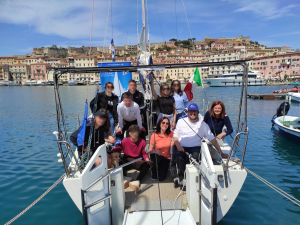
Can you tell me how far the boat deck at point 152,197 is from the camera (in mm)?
3391

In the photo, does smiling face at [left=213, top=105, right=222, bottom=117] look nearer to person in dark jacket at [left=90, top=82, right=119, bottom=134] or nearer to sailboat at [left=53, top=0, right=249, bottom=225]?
sailboat at [left=53, top=0, right=249, bottom=225]

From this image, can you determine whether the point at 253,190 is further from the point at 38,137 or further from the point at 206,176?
the point at 38,137

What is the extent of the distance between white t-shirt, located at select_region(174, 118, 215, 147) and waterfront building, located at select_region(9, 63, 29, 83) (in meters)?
120

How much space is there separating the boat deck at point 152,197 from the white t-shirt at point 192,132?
2.80 ft

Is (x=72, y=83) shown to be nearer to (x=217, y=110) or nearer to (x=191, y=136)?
(x=217, y=110)

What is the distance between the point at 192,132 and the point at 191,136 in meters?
0.08

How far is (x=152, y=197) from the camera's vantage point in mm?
3619

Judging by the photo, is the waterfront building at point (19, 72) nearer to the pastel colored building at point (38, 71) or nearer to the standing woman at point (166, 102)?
the pastel colored building at point (38, 71)

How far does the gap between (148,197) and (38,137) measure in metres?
8.80

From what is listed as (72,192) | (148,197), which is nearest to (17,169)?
(72,192)

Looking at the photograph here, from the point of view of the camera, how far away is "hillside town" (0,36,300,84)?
71.9 m

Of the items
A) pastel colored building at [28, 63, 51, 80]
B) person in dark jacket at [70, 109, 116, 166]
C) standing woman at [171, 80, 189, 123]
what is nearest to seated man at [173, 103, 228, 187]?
person in dark jacket at [70, 109, 116, 166]

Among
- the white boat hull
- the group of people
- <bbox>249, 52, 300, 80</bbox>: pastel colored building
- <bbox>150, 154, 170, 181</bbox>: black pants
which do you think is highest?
<bbox>249, 52, 300, 80</bbox>: pastel colored building

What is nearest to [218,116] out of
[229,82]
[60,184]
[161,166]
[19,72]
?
[161,166]
